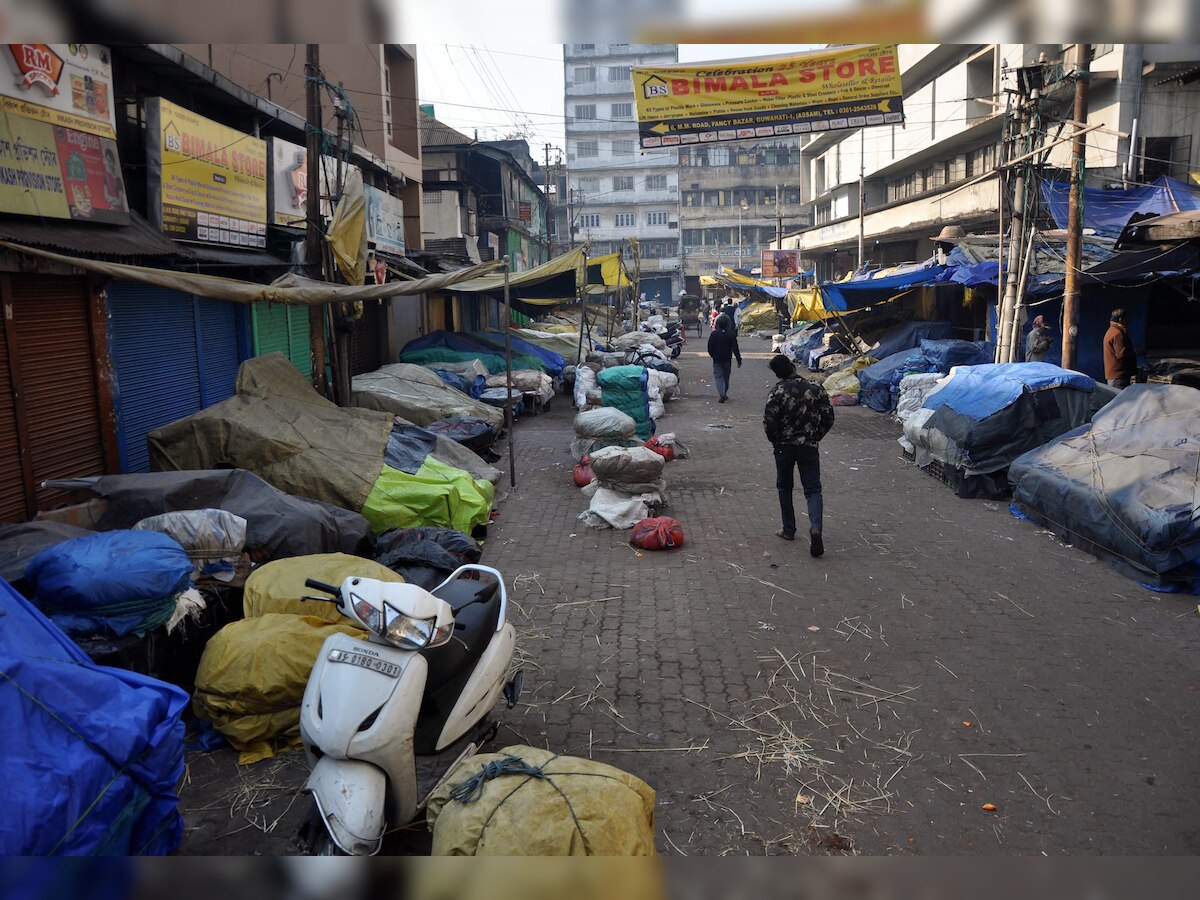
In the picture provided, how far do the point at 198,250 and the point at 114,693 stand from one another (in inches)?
344

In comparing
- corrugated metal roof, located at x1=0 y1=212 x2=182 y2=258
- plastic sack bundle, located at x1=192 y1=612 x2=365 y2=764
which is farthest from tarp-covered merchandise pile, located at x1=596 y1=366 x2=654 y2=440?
plastic sack bundle, located at x1=192 y1=612 x2=365 y2=764

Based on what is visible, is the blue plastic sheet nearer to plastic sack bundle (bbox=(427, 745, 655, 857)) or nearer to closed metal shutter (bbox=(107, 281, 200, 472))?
plastic sack bundle (bbox=(427, 745, 655, 857))

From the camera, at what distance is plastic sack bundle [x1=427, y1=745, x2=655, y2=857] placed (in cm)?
296

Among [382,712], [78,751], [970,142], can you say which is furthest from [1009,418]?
[970,142]

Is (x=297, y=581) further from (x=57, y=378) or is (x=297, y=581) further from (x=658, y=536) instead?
(x=57, y=378)

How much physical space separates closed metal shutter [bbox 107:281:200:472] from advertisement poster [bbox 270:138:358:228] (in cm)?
323

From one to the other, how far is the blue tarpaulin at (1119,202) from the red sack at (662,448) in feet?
24.7

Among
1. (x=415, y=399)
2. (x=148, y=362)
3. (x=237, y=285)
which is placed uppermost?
(x=237, y=285)

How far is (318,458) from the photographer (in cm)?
836

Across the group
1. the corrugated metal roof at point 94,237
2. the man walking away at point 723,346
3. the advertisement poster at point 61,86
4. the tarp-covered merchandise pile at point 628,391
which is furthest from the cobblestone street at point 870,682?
the man walking away at point 723,346

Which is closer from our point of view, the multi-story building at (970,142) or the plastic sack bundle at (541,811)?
the plastic sack bundle at (541,811)

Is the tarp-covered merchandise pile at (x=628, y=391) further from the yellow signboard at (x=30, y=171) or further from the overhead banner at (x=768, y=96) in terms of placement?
the yellow signboard at (x=30, y=171)

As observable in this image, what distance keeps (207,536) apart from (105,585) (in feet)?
4.14

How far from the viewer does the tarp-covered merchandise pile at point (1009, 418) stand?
33.9 ft
